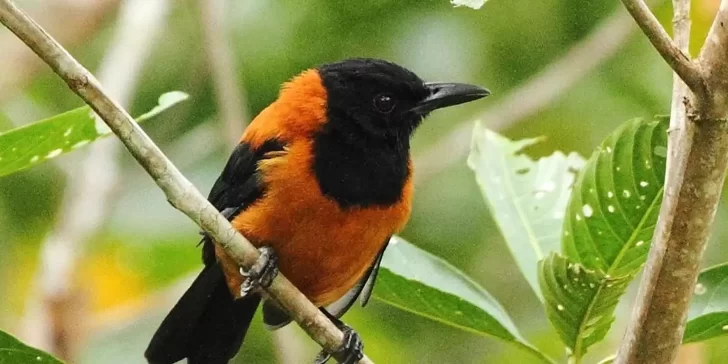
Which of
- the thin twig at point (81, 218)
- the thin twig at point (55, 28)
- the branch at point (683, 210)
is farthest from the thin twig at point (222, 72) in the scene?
the branch at point (683, 210)

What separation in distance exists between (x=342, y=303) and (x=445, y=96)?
0.67m

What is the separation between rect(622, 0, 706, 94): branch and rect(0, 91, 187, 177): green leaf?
90cm

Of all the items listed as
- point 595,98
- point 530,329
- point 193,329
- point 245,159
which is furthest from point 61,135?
point 595,98

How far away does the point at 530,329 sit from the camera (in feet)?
13.3

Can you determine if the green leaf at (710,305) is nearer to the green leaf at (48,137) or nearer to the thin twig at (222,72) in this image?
the green leaf at (48,137)

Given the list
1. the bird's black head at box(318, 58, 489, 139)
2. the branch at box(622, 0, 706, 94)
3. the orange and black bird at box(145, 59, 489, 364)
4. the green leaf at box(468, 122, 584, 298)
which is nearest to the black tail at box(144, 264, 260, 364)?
the orange and black bird at box(145, 59, 489, 364)

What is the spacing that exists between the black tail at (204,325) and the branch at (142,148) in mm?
733

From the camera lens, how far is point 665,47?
1.51 metres

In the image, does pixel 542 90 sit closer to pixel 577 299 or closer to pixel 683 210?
pixel 577 299

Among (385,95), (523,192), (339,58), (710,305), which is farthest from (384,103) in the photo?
(339,58)

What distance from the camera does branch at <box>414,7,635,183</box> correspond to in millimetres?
3662

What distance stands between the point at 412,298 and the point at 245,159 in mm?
635

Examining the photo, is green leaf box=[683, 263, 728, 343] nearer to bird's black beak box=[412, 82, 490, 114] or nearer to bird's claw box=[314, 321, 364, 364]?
bird's claw box=[314, 321, 364, 364]

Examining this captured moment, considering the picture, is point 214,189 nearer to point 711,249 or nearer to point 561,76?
point 561,76
